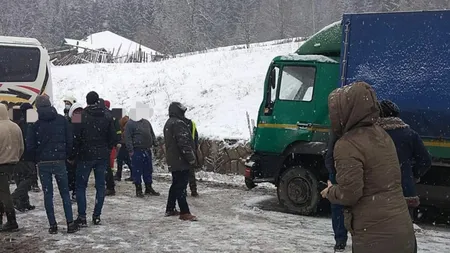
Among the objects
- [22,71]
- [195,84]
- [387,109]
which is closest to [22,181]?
[22,71]

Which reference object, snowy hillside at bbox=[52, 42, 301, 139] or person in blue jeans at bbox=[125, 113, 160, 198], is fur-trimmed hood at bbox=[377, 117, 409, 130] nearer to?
person in blue jeans at bbox=[125, 113, 160, 198]

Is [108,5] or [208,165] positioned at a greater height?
[108,5]

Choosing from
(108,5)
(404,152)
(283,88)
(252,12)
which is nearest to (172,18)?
(252,12)

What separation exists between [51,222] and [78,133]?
1316 mm

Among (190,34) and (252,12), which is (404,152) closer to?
(190,34)

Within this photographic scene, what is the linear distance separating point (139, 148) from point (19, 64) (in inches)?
180

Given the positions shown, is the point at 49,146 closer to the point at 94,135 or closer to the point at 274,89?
the point at 94,135

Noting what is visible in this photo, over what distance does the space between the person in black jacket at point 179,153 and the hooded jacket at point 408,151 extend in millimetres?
3298

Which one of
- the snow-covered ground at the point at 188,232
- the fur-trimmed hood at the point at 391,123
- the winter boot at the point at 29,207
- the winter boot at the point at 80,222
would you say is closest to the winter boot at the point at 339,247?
the snow-covered ground at the point at 188,232

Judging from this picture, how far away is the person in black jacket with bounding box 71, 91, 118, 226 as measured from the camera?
7.19 m

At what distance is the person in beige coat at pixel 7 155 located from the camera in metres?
6.72

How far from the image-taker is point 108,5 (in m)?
79.4

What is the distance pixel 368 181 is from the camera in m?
3.10

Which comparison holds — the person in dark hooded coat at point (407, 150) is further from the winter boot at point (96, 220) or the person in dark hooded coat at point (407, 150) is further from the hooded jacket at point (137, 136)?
the hooded jacket at point (137, 136)
